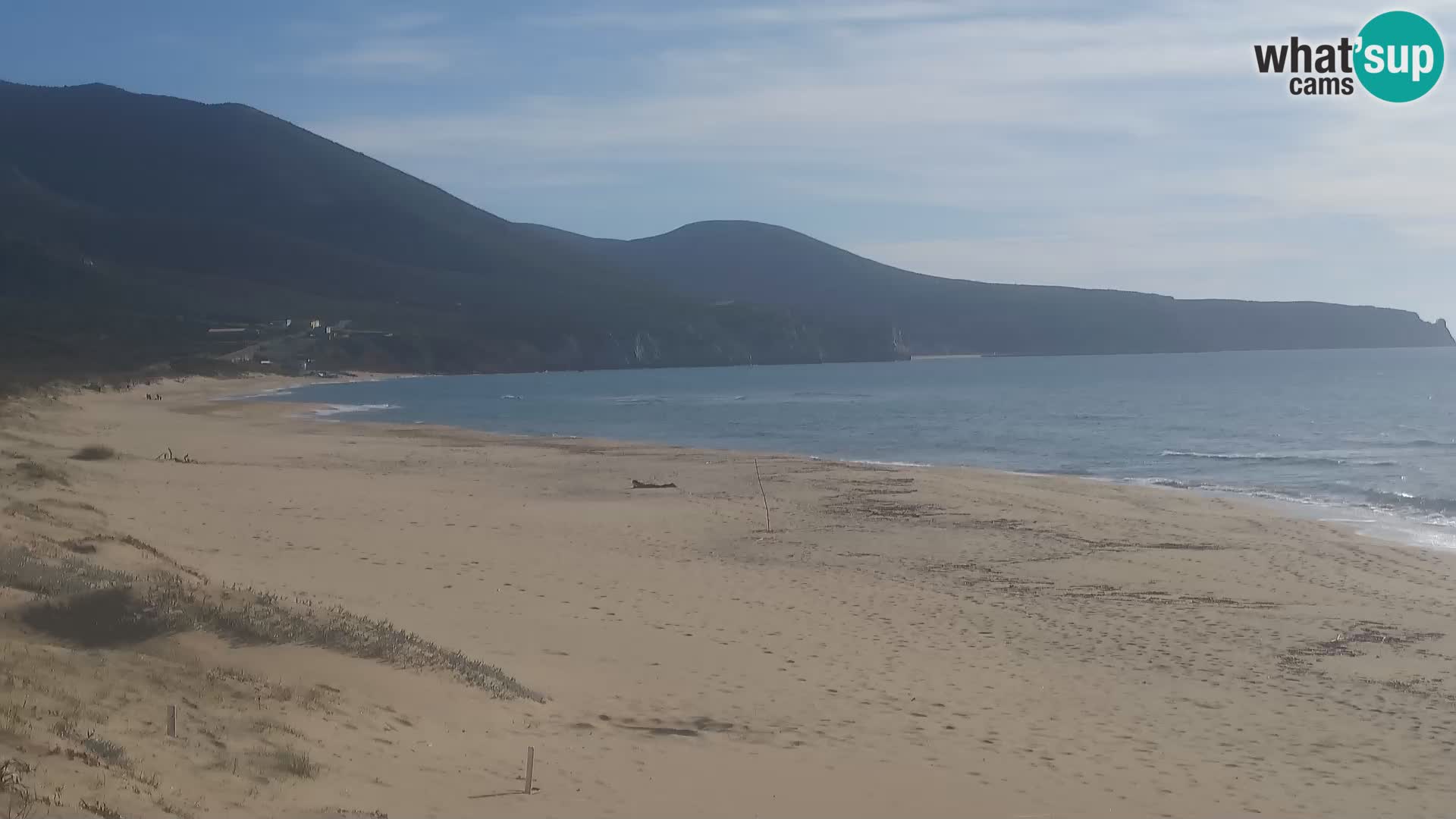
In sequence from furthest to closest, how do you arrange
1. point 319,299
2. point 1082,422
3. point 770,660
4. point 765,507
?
point 319,299
point 1082,422
point 765,507
point 770,660

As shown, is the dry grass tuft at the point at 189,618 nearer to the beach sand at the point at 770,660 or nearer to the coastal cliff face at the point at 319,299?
the beach sand at the point at 770,660

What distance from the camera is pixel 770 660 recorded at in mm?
10398

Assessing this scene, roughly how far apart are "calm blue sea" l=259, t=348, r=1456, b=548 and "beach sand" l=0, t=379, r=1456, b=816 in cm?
771

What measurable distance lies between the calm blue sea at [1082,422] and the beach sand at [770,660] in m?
7.71

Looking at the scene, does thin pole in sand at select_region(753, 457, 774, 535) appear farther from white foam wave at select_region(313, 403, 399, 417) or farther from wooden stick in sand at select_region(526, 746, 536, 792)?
white foam wave at select_region(313, 403, 399, 417)

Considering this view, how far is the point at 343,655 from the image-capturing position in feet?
24.9

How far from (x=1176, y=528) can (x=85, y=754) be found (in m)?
18.7

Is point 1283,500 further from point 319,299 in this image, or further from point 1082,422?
point 319,299

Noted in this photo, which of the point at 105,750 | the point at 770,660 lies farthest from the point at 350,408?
the point at 105,750

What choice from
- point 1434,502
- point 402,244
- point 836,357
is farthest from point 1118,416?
point 402,244

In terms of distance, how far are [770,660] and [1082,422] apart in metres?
47.8

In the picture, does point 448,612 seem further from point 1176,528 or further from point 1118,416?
point 1118,416

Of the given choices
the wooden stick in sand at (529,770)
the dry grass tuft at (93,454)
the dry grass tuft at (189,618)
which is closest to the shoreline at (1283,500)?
the dry grass tuft at (189,618)

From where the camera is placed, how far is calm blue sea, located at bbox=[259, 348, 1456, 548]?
98.7ft
